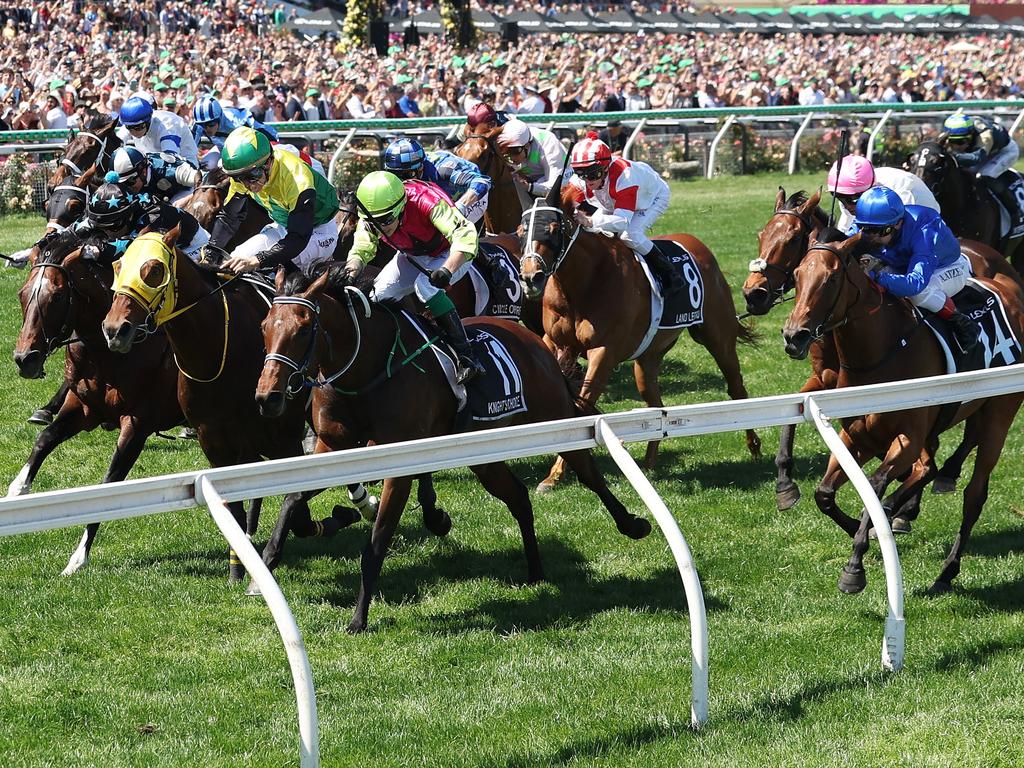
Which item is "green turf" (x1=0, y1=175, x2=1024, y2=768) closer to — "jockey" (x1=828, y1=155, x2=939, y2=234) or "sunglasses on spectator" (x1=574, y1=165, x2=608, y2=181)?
"jockey" (x1=828, y1=155, x2=939, y2=234)

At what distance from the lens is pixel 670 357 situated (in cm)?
1213

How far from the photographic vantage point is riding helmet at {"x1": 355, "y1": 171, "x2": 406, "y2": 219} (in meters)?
6.68

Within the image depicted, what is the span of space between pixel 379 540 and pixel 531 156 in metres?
5.01

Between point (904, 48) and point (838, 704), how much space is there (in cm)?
4123

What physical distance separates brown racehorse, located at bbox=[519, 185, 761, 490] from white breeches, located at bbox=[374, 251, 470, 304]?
123 cm

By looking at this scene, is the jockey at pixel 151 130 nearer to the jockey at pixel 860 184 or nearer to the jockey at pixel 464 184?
the jockey at pixel 464 184

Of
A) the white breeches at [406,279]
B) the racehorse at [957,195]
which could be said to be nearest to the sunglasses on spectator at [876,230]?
the white breeches at [406,279]

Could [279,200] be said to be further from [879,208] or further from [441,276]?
[879,208]

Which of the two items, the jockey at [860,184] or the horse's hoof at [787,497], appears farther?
the horse's hoof at [787,497]

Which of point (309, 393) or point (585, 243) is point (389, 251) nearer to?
point (585, 243)

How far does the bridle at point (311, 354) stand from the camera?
18.7 feet

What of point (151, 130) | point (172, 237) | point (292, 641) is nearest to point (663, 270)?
point (172, 237)

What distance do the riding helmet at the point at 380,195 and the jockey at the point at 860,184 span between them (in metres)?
2.44

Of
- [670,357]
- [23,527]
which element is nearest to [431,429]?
[23,527]
